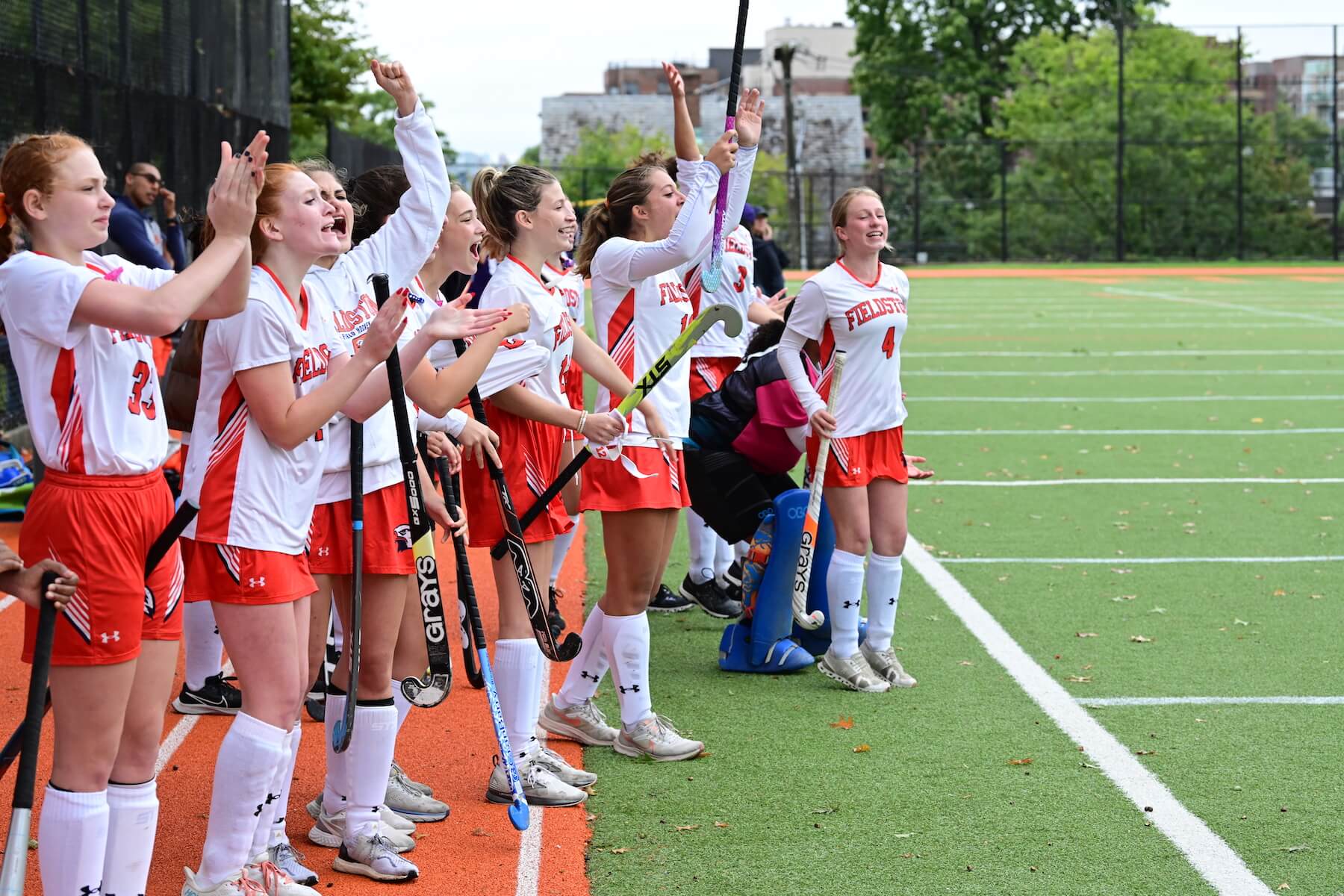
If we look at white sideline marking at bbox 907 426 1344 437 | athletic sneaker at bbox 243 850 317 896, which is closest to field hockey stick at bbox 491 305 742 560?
athletic sneaker at bbox 243 850 317 896

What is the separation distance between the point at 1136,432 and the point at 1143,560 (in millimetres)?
5186

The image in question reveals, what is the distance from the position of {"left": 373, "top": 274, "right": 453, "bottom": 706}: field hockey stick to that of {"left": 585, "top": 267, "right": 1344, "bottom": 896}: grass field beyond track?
71 cm

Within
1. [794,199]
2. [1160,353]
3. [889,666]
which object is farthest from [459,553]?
[794,199]

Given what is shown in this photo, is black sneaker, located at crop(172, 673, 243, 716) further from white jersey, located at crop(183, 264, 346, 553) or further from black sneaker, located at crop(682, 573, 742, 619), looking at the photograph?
black sneaker, located at crop(682, 573, 742, 619)

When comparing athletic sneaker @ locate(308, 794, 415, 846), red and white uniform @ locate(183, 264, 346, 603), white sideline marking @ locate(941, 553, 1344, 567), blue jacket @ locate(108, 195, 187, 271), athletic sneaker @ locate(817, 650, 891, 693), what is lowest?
athletic sneaker @ locate(308, 794, 415, 846)

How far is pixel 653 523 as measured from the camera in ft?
16.9

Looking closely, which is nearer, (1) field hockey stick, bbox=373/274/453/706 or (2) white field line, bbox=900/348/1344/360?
(1) field hockey stick, bbox=373/274/453/706

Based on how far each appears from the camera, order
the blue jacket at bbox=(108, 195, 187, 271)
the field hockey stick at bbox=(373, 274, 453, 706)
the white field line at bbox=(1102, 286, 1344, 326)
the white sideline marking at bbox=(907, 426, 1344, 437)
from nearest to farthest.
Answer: the field hockey stick at bbox=(373, 274, 453, 706) < the blue jacket at bbox=(108, 195, 187, 271) < the white sideline marking at bbox=(907, 426, 1344, 437) < the white field line at bbox=(1102, 286, 1344, 326)

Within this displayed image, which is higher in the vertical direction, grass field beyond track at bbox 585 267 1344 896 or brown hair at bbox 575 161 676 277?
brown hair at bbox 575 161 676 277

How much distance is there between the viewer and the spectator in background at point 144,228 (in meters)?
9.24

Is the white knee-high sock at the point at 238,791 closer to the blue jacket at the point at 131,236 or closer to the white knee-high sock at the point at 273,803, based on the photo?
the white knee-high sock at the point at 273,803

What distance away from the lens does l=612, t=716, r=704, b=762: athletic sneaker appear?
17.2 ft

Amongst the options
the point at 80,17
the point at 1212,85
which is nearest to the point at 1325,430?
the point at 80,17

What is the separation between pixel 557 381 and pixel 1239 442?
9.13 meters
